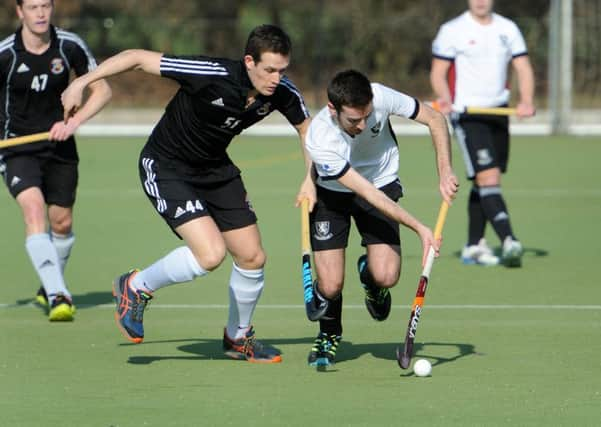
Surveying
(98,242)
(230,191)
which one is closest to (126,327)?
(230,191)

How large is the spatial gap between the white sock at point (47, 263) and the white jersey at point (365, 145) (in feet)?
5.55

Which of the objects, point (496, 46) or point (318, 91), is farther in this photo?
point (318, 91)

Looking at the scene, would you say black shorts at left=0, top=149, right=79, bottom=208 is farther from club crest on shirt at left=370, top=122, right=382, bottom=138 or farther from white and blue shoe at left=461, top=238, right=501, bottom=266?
white and blue shoe at left=461, top=238, right=501, bottom=266

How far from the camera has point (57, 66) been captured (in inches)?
279

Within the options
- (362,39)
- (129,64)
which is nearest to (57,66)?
(129,64)

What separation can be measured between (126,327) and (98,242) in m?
4.03

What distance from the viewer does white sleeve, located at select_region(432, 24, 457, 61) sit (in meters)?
8.94

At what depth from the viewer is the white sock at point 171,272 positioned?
5.82 metres

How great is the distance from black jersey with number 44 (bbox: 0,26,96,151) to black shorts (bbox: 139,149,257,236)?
1.32 metres

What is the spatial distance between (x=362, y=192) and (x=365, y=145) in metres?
0.49

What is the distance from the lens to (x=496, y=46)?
29.2ft

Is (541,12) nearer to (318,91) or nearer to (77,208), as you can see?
(318,91)

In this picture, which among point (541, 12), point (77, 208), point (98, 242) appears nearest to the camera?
point (98, 242)

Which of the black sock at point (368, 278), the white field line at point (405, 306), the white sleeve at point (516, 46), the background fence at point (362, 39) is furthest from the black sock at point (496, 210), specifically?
the background fence at point (362, 39)
